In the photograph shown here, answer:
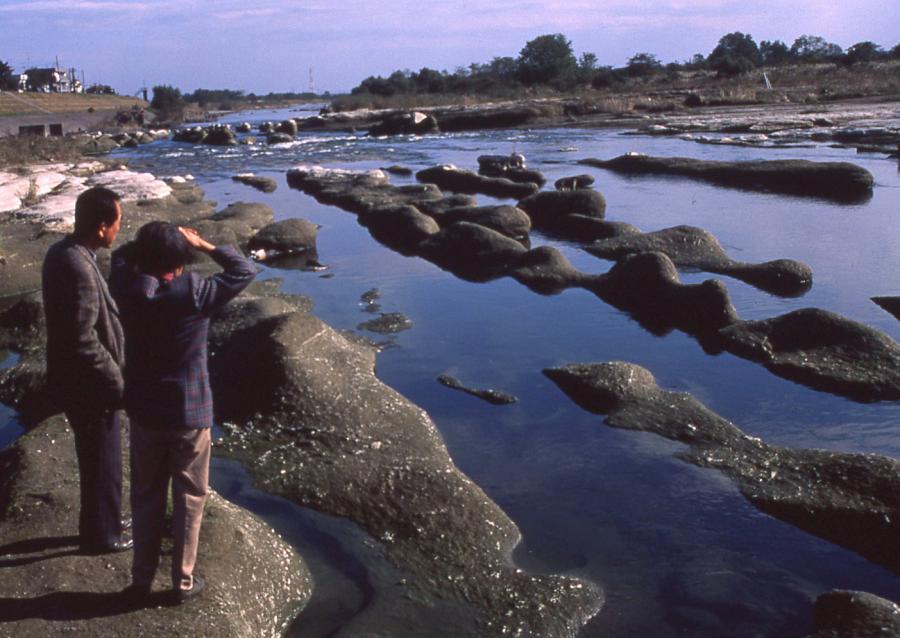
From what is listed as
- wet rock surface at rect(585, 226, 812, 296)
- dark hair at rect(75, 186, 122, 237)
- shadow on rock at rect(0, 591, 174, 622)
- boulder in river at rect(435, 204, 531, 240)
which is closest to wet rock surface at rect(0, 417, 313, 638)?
shadow on rock at rect(0, 591, 174, 622)

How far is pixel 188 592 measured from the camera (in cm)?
407

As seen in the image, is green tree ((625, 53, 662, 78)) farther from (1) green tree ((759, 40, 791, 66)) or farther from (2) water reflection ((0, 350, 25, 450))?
(2) water reflection ((0, 350, 25, 450))

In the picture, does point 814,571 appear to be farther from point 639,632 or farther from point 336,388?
point 336,388

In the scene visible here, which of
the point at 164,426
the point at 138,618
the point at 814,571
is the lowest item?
the point at 814,571

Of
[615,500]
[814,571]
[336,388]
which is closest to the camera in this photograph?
[814,571]

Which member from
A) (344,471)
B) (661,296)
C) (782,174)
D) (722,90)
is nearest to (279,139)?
(782,174)

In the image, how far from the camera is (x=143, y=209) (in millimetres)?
16656

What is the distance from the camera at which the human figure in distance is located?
3.72 meters

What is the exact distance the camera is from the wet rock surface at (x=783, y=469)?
5410 millimetres

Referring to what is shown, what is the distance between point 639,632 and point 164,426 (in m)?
2.56

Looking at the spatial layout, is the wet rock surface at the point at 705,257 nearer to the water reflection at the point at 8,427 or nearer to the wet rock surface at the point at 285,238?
the wet rock surface at the point at 285,238

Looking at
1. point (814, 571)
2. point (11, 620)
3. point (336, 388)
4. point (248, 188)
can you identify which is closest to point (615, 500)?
point (814, 571)

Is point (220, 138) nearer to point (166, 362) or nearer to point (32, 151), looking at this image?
point (32, 151)

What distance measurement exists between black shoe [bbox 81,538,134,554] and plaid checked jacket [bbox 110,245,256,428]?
97 centimetres
